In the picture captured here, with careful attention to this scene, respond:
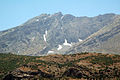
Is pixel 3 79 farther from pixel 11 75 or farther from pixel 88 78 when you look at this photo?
pixel 88 78

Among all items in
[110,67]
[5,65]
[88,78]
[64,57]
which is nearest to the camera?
[88,78]

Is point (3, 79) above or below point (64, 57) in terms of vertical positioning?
below

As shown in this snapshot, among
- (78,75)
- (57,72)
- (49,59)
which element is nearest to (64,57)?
(49,59)

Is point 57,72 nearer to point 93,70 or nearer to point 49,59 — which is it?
point 93,70

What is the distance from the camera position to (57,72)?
146250 millimetres

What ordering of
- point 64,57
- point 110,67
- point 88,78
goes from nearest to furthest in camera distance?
point 88,78 < point 110,67 < point 64,57

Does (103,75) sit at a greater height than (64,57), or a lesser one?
lesser

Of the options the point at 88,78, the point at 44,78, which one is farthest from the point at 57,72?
the point at 88,78

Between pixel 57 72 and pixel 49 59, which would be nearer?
pixel 57 72

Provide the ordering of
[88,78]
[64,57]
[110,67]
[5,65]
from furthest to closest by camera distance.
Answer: [64,57], [5,65], [110,67], [88,78]

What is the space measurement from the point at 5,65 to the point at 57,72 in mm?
60768

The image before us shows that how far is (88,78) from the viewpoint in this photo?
13112cm

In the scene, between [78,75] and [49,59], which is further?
[49,59]

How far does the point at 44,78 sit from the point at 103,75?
37.6m
